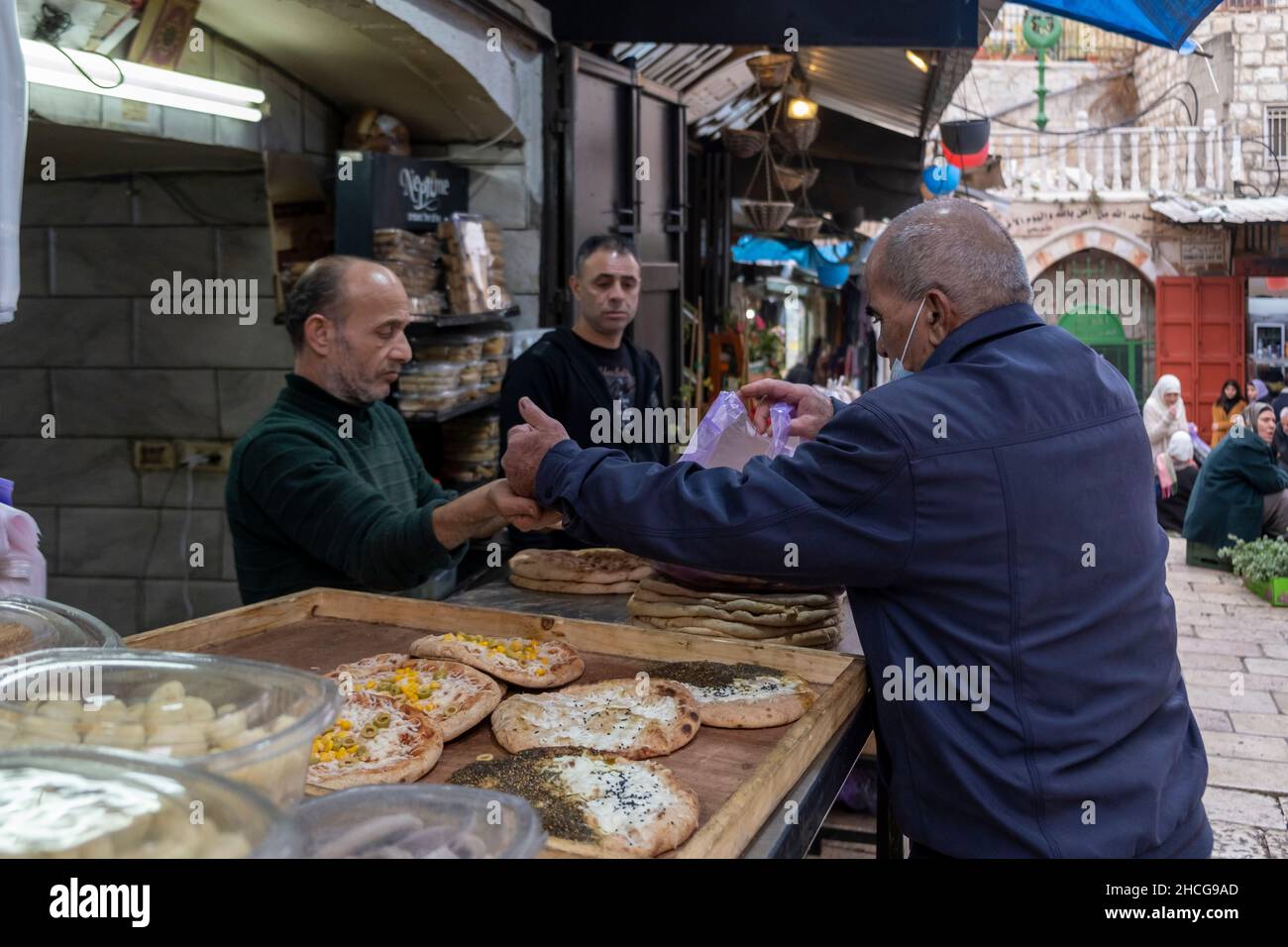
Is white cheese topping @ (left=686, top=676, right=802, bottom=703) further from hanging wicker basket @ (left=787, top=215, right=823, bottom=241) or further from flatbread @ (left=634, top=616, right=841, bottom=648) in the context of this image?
hanging wicker basket @ (left=787, top=215, right=823, bottom=241)

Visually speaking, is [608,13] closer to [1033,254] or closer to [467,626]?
[467,626]

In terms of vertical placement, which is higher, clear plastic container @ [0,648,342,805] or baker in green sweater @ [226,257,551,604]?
baker in green sweater @ [226,257,551,604]

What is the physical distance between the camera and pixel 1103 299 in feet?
68.0

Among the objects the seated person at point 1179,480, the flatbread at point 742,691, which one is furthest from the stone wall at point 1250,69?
the flatbread at point 742,691

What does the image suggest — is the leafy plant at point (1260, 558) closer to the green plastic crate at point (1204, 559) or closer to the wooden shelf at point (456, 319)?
the green plastic crate at point (1204, 559)

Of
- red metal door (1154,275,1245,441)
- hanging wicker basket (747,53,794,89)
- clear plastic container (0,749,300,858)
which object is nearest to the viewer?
clear plastic container (0,749,300,858)

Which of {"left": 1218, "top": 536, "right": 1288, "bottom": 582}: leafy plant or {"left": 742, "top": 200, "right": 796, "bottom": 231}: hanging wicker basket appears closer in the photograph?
{"left": 1218, "top": 536, "right": 1288, "bottom": 582}: leafy plant

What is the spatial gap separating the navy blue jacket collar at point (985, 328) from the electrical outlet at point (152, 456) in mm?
4105

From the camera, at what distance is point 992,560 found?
2.03 metres

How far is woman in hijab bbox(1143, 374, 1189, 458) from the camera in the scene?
535 inches

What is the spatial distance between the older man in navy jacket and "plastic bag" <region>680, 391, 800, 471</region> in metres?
0.74

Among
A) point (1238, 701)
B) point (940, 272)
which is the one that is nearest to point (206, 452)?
point (940, 272)

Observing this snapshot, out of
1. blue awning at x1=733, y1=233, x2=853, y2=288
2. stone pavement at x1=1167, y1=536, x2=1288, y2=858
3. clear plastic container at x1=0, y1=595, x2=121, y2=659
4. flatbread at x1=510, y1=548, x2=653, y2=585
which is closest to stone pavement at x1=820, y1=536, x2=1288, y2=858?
stone pavement at x1=1167, y1=536, x2=1288, y2=858
